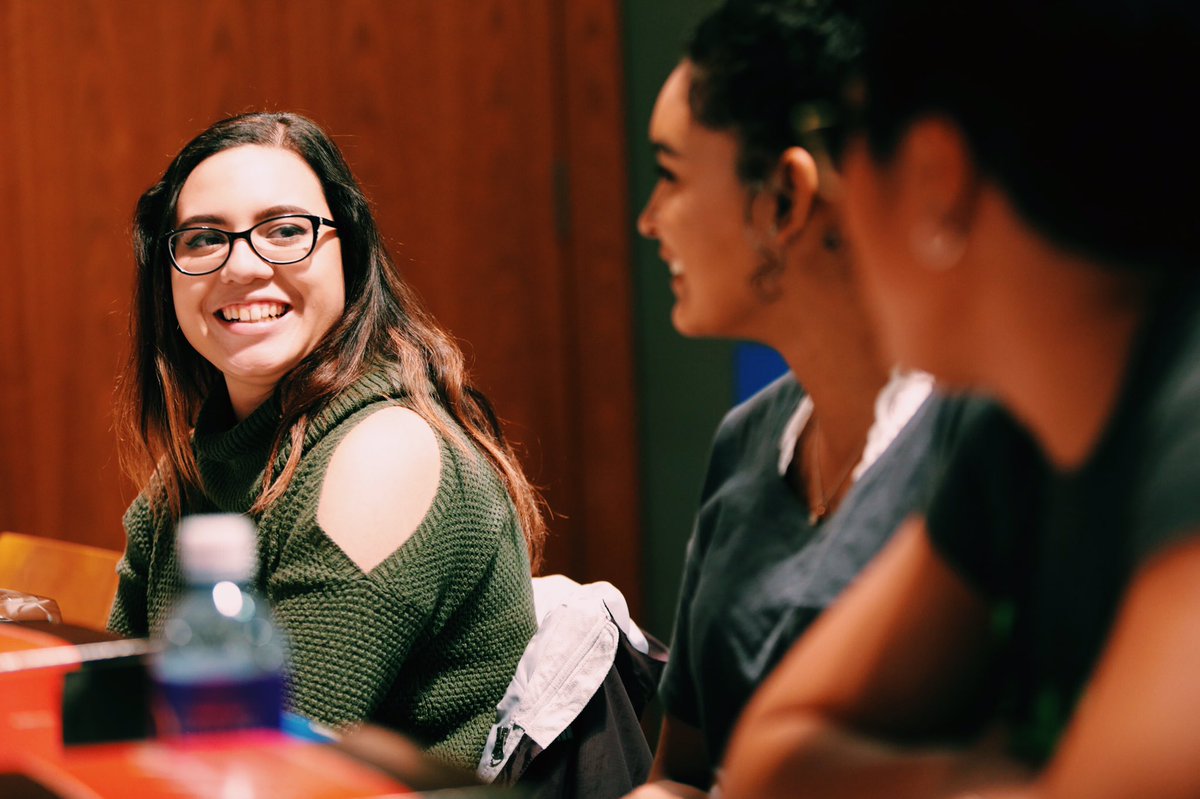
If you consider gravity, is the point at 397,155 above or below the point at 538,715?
above

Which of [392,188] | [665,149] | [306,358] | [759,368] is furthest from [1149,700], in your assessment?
[392,188]

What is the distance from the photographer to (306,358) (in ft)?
6.31

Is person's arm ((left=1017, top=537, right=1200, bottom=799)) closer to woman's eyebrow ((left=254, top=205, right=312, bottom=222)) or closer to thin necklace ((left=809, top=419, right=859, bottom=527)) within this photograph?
thin necklace ((left=809, top=419, right=859, bottom=527))

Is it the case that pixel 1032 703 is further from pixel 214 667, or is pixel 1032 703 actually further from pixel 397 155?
pixel 397 155

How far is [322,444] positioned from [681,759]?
77 cm

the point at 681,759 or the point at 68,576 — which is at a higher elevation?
the point at 681,759

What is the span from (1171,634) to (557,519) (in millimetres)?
3427

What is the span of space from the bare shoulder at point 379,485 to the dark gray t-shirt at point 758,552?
0.48 m

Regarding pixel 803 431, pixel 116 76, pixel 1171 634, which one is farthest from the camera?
pixel 116 76

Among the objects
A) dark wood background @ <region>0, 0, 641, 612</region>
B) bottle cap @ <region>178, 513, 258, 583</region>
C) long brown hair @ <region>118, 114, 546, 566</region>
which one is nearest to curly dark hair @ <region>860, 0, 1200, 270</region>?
bottle cap @ <region>178, 513, 258, 583</region>

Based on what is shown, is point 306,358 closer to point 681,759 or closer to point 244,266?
point 244,266

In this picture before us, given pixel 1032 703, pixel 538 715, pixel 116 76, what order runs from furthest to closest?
pixel 116 76 → pixel 538 715 → pixel 1032 703

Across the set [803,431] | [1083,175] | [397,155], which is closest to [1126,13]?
[1083,175]

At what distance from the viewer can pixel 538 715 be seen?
155cm
